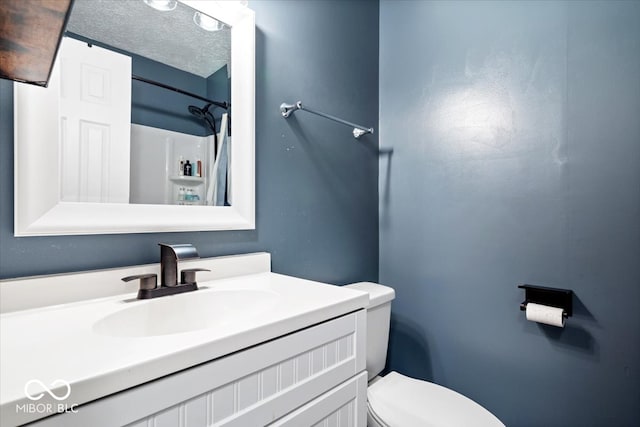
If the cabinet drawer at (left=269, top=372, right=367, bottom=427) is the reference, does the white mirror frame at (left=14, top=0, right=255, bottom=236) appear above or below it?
above

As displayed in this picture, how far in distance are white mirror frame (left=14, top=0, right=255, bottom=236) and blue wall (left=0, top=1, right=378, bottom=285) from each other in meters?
0.04

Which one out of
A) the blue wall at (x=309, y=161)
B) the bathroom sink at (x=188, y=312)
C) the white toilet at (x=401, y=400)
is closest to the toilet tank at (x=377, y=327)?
the white toilet at (x=401, y=400)

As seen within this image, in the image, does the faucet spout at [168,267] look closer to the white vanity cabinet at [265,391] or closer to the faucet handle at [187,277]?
the faucet handle at [187,277]

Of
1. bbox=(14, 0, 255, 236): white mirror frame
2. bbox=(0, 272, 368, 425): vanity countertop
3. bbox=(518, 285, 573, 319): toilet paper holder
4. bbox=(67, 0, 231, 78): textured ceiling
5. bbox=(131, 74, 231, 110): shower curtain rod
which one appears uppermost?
bbox=(67, 0, 231, 78): textured ceiling

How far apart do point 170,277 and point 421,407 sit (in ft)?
3.11

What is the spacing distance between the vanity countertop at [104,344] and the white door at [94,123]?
0.31 m

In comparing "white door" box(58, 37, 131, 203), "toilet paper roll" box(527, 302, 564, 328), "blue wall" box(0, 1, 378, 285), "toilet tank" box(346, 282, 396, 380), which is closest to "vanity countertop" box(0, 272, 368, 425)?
"blue wall" box(0, 1, 378, 285)

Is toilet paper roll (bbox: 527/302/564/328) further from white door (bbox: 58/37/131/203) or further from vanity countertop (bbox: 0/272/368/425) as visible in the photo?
white door (bbox: 58/37/131/203)

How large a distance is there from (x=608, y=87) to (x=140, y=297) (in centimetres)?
164

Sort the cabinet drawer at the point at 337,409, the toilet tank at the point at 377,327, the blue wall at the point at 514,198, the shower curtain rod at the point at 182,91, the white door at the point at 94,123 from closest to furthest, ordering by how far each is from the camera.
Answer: the cabinet drawer at the point at 337,409 → the white door at the point at 94,123 → the shower curtain rod at the point at 182,91 → the blue wall at the point at 514,198 → the toilet tank at the point at 377,327

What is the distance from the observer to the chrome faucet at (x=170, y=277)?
79cm

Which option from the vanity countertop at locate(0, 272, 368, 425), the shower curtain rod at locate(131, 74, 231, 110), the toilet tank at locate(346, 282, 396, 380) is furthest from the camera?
the toilet tank at locate(346, 282, 396, 380)

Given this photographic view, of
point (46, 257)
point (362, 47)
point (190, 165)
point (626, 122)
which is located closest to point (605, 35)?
point (626, 122)

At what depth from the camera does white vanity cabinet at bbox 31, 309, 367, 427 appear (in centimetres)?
44
